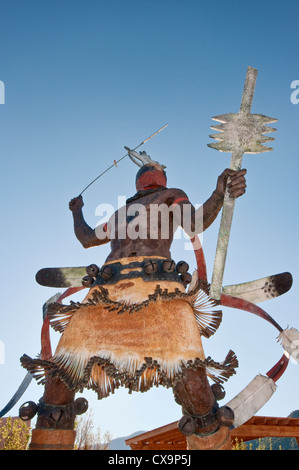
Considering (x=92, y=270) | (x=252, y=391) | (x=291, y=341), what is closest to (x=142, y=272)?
(x=92, y=270)

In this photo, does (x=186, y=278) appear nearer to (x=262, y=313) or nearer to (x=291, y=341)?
(x=262, y=313)

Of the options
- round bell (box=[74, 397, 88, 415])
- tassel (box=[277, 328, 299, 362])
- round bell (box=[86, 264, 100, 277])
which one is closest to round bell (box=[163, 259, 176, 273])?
round bell (box=[86, 264, 100, 277])

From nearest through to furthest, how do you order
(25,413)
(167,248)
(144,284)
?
(25,413) < (144,284) < (167,248)

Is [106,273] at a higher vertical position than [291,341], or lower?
higher
